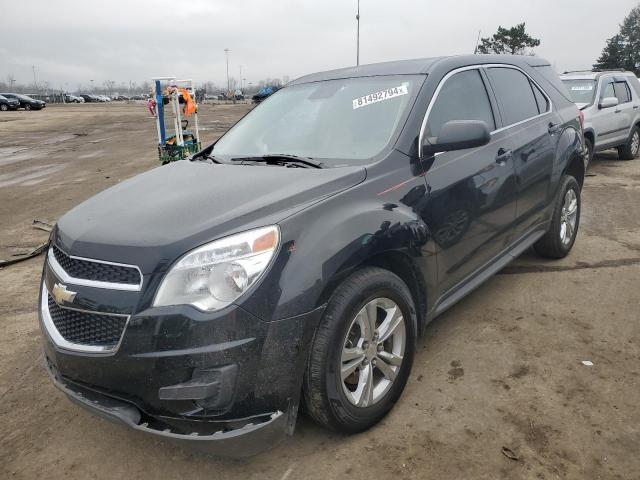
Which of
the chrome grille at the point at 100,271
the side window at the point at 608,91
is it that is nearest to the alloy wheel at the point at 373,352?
the chrome grille at the point at 100,271

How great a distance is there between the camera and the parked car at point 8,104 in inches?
1866

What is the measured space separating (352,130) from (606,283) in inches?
107

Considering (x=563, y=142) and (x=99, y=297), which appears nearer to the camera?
(x=99, y=297)

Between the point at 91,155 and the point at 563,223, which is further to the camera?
the point at 91,155

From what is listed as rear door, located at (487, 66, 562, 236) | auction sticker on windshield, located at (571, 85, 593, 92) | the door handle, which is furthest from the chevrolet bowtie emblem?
auction sticker on windshield, located at (571, 85, 593, 92)

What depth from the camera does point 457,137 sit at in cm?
288

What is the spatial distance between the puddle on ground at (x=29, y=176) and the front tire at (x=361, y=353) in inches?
387

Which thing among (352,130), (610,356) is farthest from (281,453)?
(610,356)

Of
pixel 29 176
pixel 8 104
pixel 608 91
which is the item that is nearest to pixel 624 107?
pixel 608 91

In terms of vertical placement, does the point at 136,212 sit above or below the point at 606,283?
above

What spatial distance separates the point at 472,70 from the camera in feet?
11.9

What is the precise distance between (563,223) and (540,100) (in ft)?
3.82

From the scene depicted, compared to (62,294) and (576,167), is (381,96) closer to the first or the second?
(62,294)

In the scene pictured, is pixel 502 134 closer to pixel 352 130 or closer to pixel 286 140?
pixel 352 130
